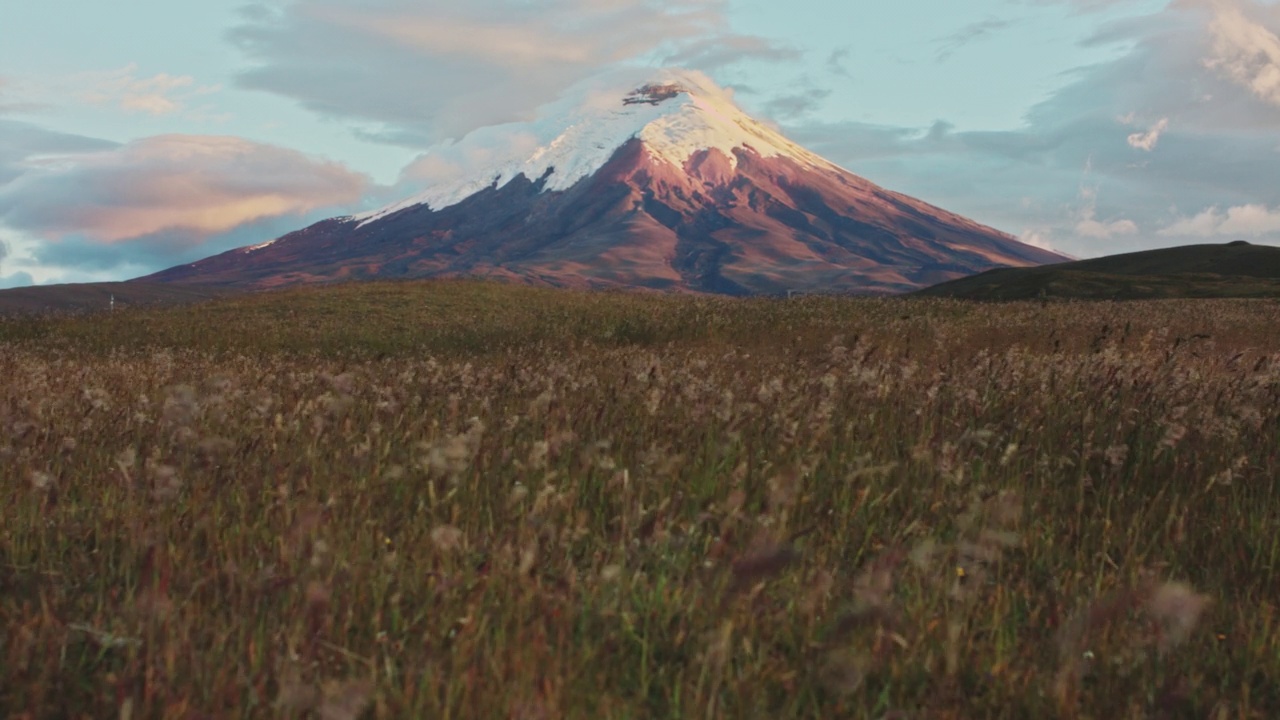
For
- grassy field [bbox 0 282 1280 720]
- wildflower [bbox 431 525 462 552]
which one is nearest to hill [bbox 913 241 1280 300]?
grassy field [bbox 0 282 1280 720]

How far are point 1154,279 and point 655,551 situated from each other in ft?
228

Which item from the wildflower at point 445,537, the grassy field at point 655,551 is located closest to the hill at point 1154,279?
the grassy field at point 655,551

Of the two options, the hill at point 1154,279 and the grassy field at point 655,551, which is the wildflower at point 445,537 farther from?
the hill at point 1154,279

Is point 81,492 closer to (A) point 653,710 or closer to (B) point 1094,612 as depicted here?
(A) point 653,710

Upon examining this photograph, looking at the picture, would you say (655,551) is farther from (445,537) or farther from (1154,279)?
(1154,279)

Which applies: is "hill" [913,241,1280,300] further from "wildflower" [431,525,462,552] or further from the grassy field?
"wildflower" [431,525,462,552]

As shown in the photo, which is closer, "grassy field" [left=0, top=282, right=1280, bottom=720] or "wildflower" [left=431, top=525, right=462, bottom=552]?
"grassy field" [left=0, top=282, right=1280, bottom=720]

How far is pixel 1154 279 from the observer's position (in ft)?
209

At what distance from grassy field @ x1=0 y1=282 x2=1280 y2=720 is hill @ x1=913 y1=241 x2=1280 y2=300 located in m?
26.2

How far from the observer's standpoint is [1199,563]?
4328mm

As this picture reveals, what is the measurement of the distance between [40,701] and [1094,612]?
289cm

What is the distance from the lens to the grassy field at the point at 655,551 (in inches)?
107

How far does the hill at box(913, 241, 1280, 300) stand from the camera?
54344mm

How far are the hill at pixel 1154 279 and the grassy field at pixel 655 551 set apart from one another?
Result: 26155 mm
